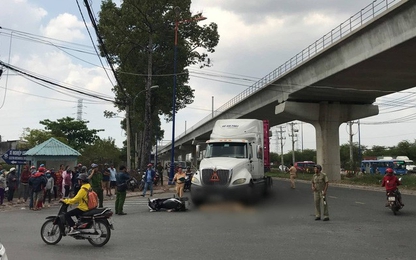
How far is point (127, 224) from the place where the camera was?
1194cm

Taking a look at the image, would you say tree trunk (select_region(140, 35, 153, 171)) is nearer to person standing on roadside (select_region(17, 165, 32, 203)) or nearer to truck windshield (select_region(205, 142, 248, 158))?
person standing on roadside (select_region(17, 165, 32, 203))

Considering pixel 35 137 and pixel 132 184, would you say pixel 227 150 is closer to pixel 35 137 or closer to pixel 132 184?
pixel 132 184

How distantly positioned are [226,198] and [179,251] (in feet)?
22.0

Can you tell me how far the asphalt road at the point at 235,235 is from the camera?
791 centimetres

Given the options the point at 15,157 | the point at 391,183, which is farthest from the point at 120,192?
the point at 391,183

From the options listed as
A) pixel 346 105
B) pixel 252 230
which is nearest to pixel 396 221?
pixel 252 230

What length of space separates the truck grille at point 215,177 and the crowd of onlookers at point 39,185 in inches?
158

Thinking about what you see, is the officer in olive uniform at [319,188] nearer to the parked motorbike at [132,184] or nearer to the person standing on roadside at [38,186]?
the person standing on roadside at [38,186]

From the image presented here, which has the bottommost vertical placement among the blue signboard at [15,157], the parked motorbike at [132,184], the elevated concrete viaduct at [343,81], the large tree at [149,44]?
the parked motorbike at [132,184]

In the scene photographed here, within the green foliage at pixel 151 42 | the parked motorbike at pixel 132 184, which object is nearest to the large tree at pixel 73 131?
the green foliage at pixel 151 42

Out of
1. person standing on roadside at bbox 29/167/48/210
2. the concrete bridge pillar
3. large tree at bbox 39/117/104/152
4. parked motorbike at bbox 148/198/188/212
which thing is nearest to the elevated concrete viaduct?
the concrete bridge pillar

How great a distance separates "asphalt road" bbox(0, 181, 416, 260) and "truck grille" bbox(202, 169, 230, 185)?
1081 mm

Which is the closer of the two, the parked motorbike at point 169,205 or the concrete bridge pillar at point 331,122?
the parked motorbike at point 169,205

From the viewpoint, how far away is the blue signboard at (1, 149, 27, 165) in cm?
1997
